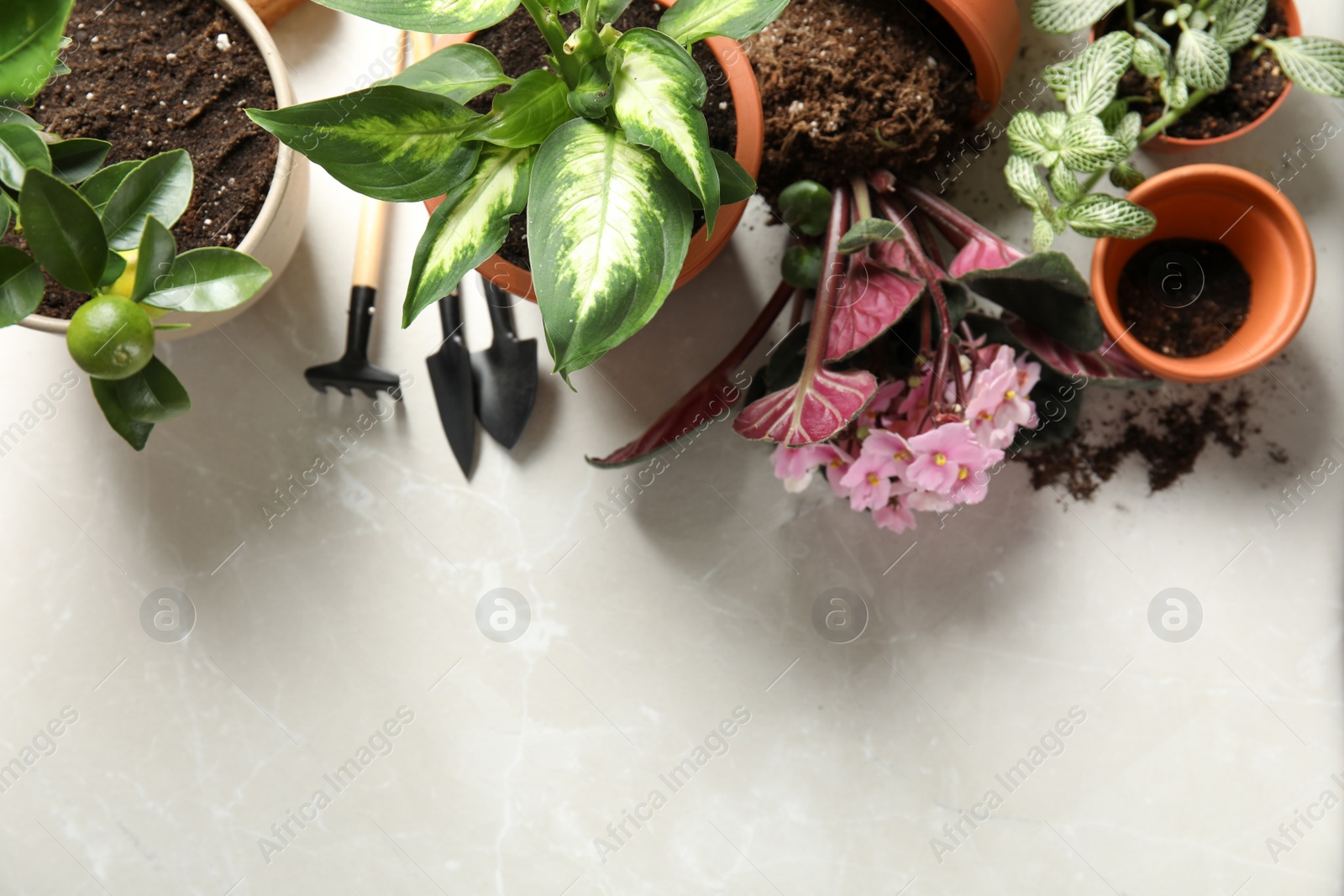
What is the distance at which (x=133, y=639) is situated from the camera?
1.16 meters

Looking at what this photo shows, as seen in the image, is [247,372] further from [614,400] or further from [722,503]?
[722,503]

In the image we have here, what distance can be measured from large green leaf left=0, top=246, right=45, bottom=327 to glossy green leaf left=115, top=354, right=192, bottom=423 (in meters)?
0.09

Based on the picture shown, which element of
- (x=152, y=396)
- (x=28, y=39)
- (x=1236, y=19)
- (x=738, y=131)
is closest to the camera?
(x=28, y=39)

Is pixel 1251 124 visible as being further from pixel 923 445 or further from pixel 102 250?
pixel 102 250

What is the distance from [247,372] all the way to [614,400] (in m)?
0.48

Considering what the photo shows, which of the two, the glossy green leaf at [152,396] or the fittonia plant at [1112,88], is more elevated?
the fittonia plant at [1112,88]

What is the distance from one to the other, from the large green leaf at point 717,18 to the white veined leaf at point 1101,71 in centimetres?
45

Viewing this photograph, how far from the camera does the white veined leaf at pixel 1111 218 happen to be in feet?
2.94

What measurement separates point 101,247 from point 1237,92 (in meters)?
1.17

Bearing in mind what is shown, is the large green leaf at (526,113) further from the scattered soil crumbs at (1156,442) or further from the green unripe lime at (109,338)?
the scattered soil crumbs at (1156,442)

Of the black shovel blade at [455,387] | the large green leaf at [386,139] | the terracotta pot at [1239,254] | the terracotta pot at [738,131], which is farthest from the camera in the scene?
the black shovel blade at [455,387]

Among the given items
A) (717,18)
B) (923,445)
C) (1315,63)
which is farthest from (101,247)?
(1315,63)

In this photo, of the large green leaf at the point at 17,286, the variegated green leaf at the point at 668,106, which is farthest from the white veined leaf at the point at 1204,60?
the large green leaf at the point at 17,286

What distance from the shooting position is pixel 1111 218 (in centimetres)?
90
